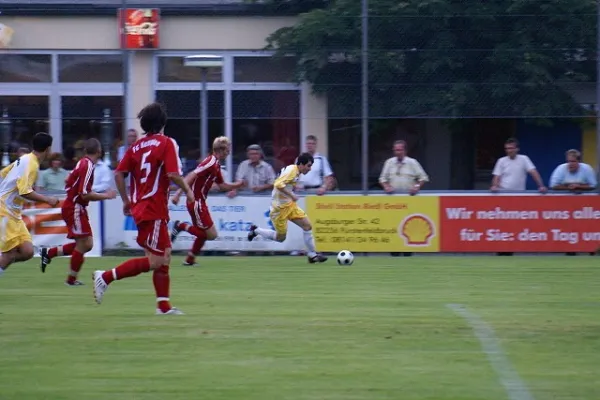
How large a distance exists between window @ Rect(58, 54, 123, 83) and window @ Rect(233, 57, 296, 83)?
2.06 m

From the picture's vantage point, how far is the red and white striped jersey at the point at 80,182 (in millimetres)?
13375

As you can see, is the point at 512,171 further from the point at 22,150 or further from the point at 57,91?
the point at 22,150

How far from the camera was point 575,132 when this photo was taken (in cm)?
1911

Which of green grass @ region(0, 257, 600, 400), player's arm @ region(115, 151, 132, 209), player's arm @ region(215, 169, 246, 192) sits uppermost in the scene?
player's arm @ region(115, 151, 132, 209)

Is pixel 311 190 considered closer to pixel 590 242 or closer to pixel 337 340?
pixel 590 242

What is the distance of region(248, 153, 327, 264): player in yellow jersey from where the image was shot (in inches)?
647

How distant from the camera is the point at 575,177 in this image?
18.7 metres

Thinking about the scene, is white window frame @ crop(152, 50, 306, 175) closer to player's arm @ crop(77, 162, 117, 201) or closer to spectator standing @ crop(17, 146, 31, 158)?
spectator standing @ crop(17, 146, 31, 158)

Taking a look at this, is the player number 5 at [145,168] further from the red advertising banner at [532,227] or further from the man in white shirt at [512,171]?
the man in white shirt at [512,171]

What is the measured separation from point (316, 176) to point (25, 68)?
5294mm

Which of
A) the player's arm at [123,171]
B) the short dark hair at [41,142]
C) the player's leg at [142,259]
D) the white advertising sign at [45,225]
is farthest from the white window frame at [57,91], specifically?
the player's leg at [142,259]

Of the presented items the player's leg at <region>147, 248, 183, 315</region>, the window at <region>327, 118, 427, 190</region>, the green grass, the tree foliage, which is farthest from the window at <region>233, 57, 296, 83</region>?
the player's leg at <region>147, 248, 183, 315</region>

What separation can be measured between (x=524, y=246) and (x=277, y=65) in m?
5.07

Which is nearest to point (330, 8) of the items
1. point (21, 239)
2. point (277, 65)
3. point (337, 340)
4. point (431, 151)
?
point (277, 65)
